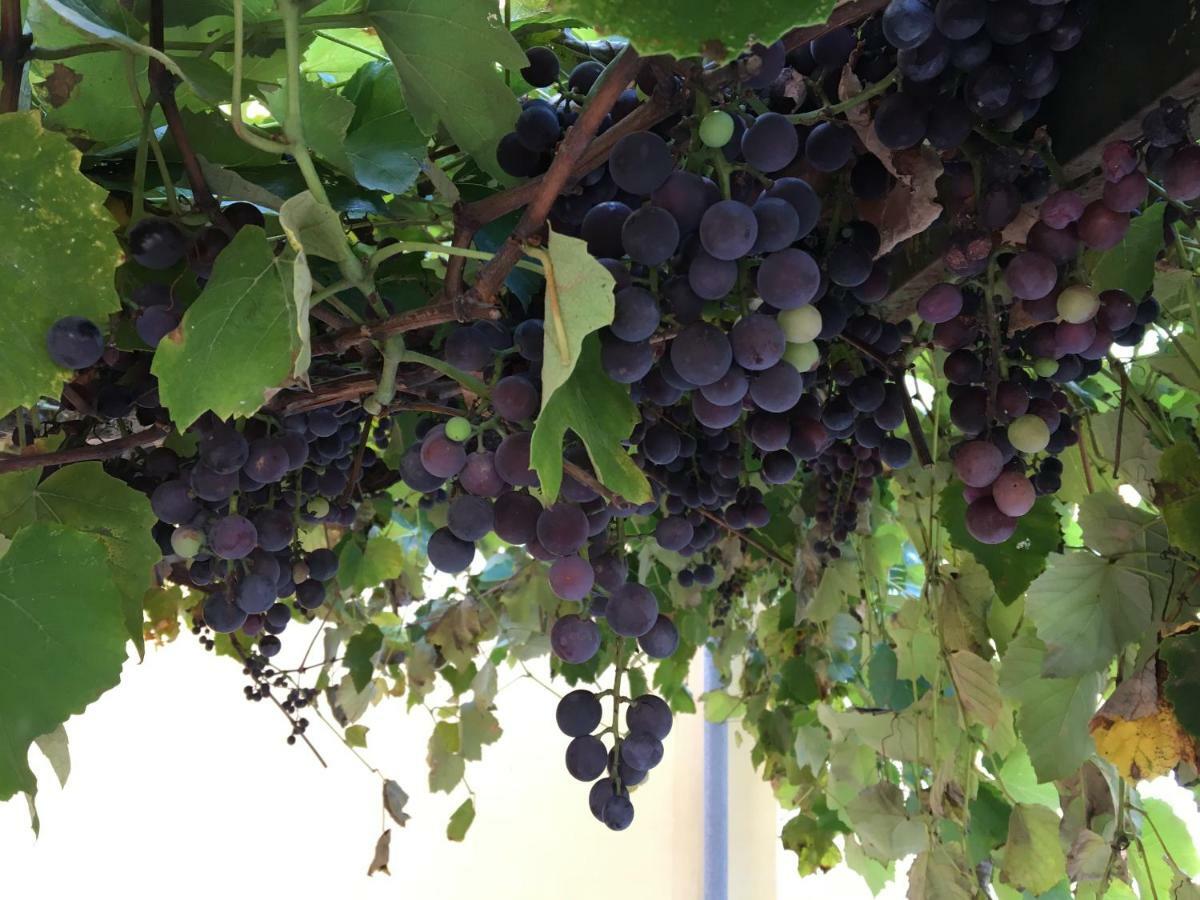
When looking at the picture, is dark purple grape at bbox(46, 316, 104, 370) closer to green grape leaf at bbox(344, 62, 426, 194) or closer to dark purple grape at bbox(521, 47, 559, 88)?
green grape leaf at bbox(344, 62, 426, 194)

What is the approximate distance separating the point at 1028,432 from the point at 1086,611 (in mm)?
170

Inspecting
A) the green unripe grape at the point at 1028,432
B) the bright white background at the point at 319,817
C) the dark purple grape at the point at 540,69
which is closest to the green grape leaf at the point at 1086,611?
the green unripe grape at the point at 1028,432

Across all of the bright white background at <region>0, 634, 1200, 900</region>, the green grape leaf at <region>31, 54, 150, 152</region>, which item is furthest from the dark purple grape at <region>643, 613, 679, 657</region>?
the bright white background at <region>0, 634, 1200, 900</region>

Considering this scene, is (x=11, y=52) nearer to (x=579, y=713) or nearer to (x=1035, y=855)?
(x=579, y=713)

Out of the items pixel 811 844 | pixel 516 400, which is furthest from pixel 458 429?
pixel 811 844

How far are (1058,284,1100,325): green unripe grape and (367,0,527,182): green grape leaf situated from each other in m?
Result: 0.30

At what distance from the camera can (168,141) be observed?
1.73ft

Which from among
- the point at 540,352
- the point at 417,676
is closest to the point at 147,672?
the point at 417,676

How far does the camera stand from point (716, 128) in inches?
14.7

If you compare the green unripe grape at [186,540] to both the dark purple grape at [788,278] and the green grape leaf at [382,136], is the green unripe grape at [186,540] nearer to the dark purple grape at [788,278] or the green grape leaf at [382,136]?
the green grape leaf at [382,136]

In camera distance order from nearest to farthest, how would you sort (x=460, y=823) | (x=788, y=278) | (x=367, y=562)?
1. (x=788, y=278)
2. (x=367, y=562)
3. (x=460, y=823)

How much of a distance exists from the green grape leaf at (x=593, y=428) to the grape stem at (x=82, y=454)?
0.28m

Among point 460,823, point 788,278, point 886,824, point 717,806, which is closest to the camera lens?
point 788,278

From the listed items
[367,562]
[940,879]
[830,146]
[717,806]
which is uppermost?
[717,806]
